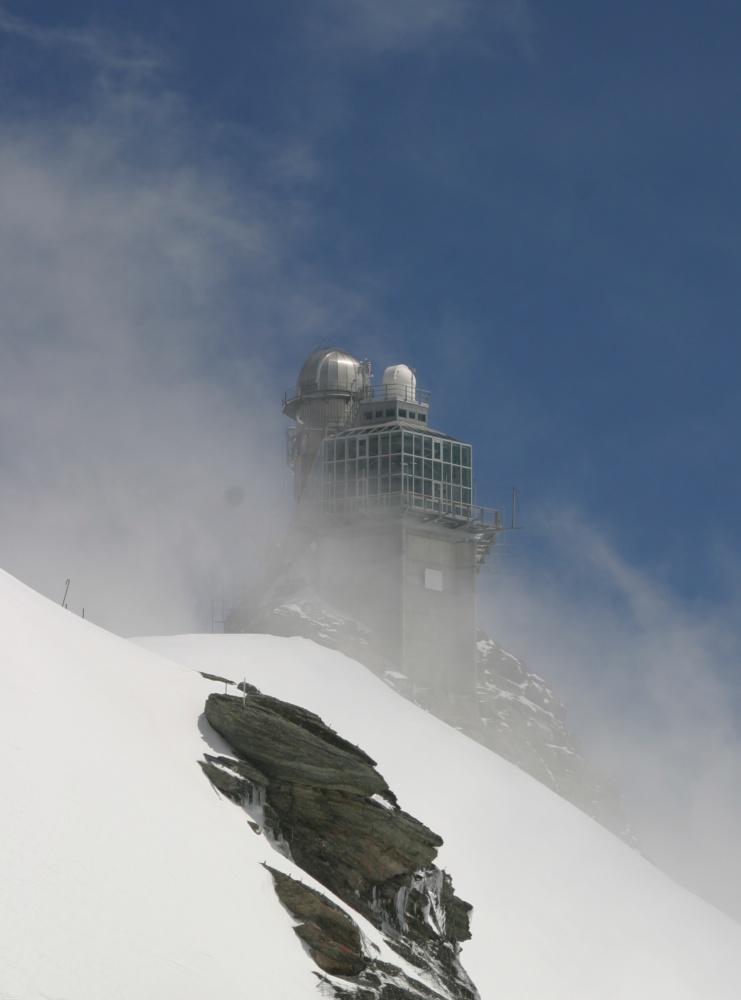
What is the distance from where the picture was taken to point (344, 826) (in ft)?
122

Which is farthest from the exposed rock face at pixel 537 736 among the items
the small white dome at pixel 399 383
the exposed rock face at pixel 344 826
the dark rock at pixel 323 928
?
the dark rock at pixel 323 928

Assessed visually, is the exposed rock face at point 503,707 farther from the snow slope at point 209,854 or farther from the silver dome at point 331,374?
the snow slope at point 209,854

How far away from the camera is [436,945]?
37.0 m

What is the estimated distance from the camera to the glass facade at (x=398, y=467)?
11725 centimetres

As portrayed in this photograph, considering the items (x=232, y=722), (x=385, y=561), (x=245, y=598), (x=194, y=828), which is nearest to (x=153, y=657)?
(x=232, y=722)

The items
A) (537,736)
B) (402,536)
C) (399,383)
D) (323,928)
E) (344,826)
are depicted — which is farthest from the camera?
(537,736)

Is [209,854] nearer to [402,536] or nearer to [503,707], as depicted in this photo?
[402,536]

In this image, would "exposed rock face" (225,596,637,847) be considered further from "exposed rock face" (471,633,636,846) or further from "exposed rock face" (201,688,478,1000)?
"exposed rock face" (201,688,478,1000)

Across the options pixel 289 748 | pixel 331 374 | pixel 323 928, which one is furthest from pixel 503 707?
pixel 323 928

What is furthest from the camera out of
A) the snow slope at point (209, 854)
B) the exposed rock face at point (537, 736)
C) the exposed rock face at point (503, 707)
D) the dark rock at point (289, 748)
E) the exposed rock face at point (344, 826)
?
the exposed rock face at point (537, 736)

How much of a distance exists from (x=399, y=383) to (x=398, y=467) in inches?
461

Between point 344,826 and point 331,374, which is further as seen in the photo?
point 331,374

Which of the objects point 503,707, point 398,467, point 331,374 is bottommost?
point 503,707

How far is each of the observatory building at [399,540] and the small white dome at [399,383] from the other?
178 millimetres
